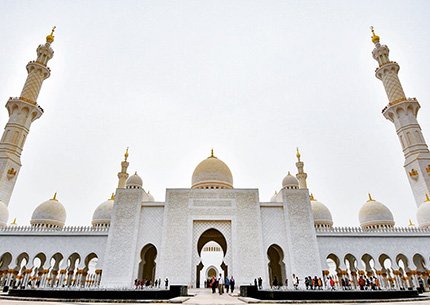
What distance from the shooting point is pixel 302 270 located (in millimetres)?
13578

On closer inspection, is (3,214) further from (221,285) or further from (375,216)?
(375,216)

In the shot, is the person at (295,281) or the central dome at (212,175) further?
the central dome at (212,175)

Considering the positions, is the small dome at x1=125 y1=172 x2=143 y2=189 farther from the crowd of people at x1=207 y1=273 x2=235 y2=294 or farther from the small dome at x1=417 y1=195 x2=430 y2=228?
the small dome at x1=417 y1=195 x2=430 y2=228

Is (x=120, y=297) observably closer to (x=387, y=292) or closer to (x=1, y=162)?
(x=387, y=292)

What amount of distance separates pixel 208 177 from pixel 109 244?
21.5 feet

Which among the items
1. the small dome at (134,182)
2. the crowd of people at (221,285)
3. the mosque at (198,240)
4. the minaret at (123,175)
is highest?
the minaret at (123,175)

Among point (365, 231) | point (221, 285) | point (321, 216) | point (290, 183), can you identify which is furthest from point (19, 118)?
point (365, 231)

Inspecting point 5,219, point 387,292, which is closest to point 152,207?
point 5,219

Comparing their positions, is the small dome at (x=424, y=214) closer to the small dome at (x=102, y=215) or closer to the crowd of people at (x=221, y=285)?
the crowd of people at (x=221, y=285)

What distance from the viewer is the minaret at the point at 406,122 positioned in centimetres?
1762

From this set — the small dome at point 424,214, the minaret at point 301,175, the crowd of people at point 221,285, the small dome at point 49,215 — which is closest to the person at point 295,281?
the crowd of people at point 221,285

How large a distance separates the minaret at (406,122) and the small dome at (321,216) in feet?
17.6

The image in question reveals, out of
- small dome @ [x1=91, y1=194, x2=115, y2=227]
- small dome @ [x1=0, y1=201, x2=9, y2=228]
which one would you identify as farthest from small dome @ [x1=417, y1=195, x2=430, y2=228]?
small dome @ [x1=0, y1=201, x2=9, y2=228]

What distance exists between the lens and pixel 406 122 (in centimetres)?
1923
